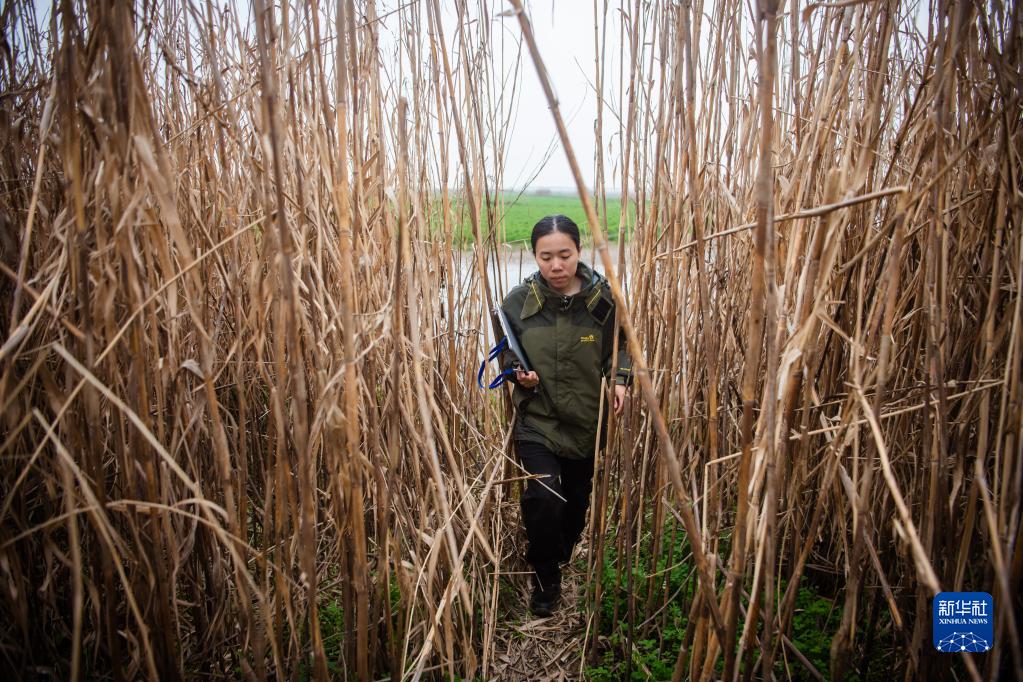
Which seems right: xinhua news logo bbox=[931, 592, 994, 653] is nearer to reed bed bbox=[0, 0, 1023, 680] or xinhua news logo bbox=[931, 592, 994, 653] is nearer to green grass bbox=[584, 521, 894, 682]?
reed bed bbox=[0, 0, 1023, 680]

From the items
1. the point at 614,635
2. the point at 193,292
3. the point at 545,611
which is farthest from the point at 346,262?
the point at 545,611

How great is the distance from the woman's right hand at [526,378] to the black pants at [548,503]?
0.19 m

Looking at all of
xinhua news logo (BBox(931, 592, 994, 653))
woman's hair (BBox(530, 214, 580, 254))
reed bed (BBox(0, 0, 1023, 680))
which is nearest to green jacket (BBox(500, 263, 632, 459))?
woman's hair (BBox(530, 214, 580, 254))

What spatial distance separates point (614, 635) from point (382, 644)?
24.7 inches

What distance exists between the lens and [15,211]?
105 cm

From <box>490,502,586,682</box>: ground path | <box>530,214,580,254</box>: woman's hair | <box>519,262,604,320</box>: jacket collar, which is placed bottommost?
<box>490,502,586,682</box>: ground path

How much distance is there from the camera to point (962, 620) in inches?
38.6

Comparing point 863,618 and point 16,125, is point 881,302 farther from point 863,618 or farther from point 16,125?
point 16,125

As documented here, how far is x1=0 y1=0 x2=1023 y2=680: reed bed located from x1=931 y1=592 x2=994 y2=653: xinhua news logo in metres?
0.03

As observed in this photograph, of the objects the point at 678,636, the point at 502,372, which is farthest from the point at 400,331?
the point at 678,636

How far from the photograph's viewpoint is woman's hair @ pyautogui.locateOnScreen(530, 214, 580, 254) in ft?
5.99

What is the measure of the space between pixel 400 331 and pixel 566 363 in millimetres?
1014

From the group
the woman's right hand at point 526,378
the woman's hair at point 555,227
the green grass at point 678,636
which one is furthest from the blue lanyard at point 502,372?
the green grass at point 678,636

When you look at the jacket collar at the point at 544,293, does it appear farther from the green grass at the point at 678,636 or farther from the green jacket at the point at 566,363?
the green grass at the point at 678,636
